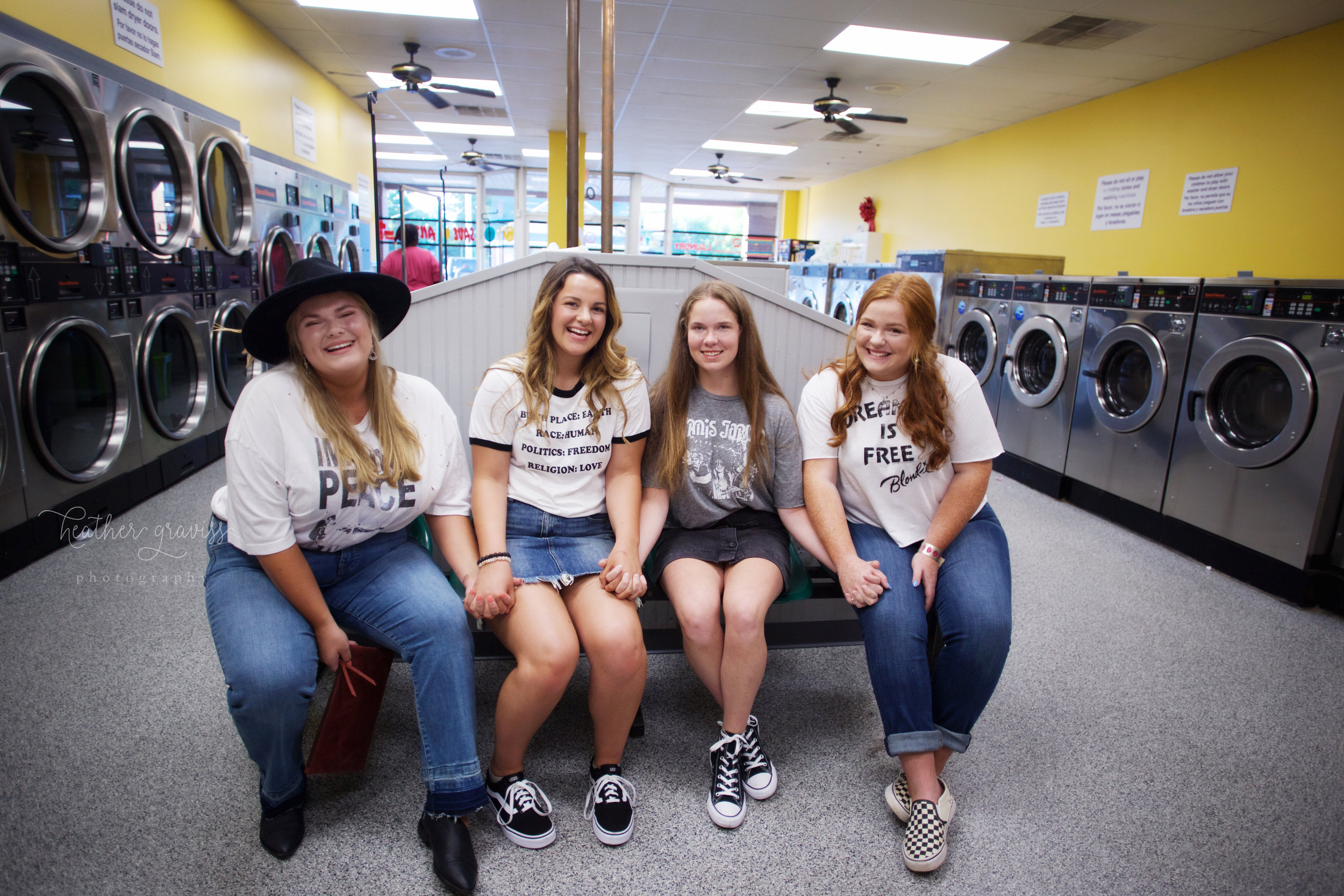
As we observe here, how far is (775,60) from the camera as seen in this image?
5457 millimetres

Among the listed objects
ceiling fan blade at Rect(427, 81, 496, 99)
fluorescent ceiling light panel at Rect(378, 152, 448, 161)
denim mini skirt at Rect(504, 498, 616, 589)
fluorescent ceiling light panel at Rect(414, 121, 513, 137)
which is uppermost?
fluorescent ceiling light panel at Rect(378, 152, 448, 161)

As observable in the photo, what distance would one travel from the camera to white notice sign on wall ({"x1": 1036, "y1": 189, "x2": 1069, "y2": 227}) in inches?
248

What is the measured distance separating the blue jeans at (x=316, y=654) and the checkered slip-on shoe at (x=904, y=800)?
2.78 ft

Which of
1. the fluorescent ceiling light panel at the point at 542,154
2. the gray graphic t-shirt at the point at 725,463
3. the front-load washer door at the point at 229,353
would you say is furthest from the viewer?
the fluorescent ceiling light panel at the point at 542,154

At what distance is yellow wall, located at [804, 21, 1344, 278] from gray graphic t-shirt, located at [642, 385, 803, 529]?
168 inches

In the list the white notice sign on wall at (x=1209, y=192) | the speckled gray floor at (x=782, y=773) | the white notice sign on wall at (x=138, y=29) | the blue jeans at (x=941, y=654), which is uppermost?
the white notice sign on wall at (x=138, y=29)

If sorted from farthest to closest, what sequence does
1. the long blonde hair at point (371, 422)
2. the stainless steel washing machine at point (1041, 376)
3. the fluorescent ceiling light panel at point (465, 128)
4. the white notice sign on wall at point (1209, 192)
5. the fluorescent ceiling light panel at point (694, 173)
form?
the fluorescent ceiling light panel at point (694, 173) → the fluorescent ceiling light panel at point (465, 128) → the white notice sign on wall at point (1209, 192) → the stainless steel washing machine at point (1041, 376) → the long blonde hair at point (371, 422)

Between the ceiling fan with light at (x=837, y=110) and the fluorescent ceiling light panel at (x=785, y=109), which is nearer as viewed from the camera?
the ceiling fan with light at (x=837, y=110)

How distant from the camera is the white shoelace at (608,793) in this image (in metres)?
1.45

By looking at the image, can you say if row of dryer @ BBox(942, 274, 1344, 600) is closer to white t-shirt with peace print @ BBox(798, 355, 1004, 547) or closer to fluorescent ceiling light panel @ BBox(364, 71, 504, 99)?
white t-shirt with peace print @ BBox(798, 355, 1004, 547)

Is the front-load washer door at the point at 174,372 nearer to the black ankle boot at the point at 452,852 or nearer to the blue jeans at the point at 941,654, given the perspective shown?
the black ankle boot at the point at 452,852

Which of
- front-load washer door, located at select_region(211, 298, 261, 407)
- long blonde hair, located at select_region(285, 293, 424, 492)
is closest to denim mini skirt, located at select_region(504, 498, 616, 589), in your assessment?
long blonde hair, located at select_region(285, 293, 424, 492)

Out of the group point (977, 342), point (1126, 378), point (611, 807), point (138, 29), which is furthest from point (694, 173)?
point (611, 807)

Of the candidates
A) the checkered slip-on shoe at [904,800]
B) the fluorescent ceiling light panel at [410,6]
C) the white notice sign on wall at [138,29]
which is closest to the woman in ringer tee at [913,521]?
the checkered slip-on shoe at [904,800]
